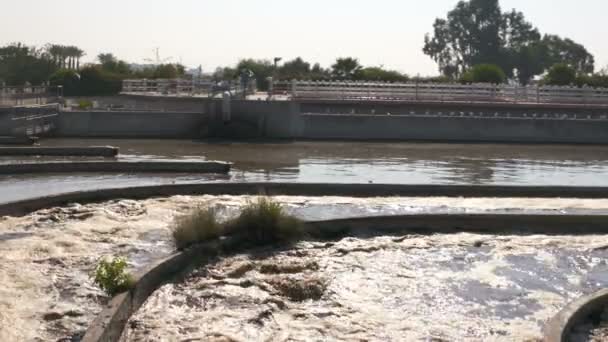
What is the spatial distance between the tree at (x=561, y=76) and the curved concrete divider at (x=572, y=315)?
38341 mm

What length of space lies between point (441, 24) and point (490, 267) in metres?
90.9

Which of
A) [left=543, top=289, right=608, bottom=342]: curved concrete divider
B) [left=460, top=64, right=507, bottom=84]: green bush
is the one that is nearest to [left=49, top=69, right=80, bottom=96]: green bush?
[left=460, top=64, right=507, bottom=84]: green bush

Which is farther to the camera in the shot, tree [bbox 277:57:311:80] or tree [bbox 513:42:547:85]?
tree [bbox 513:42:547:85]

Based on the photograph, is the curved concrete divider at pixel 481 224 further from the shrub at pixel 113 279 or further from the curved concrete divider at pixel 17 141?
the curved concrete divider at pixel 17 141

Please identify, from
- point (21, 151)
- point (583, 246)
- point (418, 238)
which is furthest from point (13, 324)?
point (21, 151)

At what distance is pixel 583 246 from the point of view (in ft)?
41.3

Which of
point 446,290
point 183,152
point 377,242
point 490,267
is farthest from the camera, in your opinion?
point 183,152

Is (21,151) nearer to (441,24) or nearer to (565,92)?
(565,92)

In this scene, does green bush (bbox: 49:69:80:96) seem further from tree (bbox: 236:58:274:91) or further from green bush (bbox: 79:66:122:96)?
tree (bbox: 236:58:274:91)

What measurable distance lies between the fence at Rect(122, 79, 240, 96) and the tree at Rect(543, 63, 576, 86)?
2086 centimetres

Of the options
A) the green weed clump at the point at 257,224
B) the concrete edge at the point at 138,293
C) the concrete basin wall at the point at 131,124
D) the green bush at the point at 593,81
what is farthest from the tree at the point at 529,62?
the concrete edge at the point at 138,293

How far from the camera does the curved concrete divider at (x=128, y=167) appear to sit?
18.1 metres

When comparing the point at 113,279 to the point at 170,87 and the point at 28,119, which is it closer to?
the point at 28,119

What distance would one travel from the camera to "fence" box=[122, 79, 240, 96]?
1337 inches
